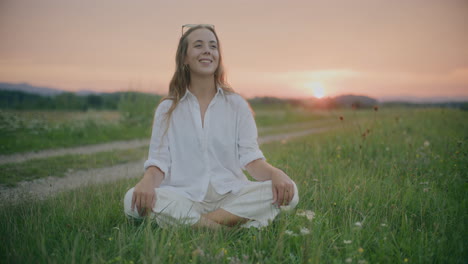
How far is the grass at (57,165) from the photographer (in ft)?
14.6

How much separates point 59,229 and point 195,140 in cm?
128

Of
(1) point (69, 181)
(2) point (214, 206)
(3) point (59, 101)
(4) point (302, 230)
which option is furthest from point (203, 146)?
(3) point (59, 101)

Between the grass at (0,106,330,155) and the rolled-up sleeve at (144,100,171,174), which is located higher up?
the rolled-up sleeve at (144,100,171,174)

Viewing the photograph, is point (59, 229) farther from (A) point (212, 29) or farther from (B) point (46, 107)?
(B) point (46, 107)

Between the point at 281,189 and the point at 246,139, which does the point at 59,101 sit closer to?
the point at 246,139

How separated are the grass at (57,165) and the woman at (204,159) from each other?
5.71 feet

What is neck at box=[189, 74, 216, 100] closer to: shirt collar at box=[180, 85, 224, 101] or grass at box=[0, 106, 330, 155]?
shirt collar at box=[180, 85, 224, 101]

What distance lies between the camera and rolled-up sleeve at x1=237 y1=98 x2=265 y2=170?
266 cm

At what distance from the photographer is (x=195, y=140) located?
264 cm

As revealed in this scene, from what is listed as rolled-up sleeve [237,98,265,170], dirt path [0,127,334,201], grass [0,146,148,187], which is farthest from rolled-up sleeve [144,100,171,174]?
grass [0,146,148,187]

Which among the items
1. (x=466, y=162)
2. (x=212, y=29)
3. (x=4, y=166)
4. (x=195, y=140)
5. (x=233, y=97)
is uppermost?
(x=212, y=29)

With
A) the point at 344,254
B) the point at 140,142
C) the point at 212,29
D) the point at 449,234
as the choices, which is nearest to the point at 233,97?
the point at 212,29

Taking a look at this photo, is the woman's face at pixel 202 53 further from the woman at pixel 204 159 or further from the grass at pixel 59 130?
the grass at pixel 59 130

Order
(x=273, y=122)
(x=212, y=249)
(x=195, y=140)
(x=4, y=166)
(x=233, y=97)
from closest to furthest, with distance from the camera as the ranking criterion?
1. (x=212, y=249)
2. (x=195, y=140)
3. (x=233, y=97)
4. (x=4, y=166)
5. (x=273, y=122)
